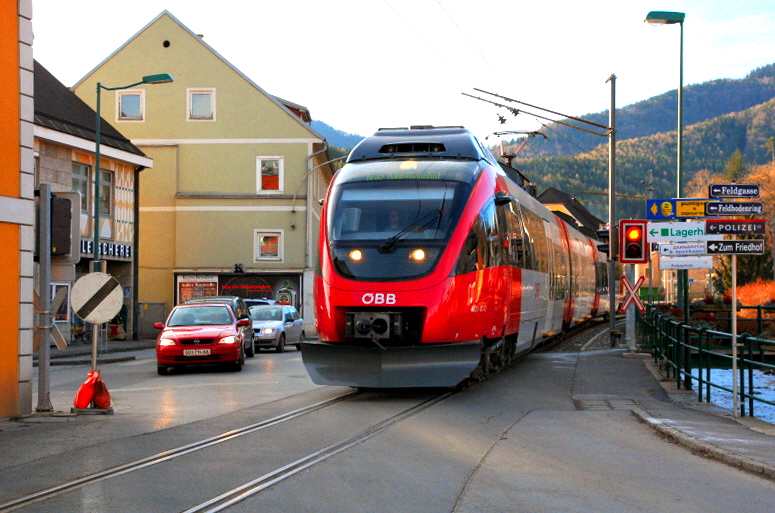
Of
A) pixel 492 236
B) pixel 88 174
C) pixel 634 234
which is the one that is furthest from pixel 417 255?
pixel 88 174

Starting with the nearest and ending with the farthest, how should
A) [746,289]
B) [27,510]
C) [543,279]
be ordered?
[27,510] < [543,279] < [746,289]

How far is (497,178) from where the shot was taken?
16250 millimetres

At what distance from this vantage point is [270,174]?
1913 inches

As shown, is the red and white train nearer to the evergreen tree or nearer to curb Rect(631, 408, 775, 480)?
curb Rect(631, 408, 775, 480)

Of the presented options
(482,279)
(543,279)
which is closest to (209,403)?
(482,279)

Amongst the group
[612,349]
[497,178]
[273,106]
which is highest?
[273,106]

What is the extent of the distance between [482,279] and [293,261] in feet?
112

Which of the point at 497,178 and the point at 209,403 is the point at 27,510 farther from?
the point at 497,178

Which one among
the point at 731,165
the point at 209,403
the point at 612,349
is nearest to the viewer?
the point at 209,403

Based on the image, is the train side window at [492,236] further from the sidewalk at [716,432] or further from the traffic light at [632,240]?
the traffic light at [632,240]

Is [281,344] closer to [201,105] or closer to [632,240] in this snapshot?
[632,240]

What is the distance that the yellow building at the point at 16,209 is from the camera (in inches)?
492

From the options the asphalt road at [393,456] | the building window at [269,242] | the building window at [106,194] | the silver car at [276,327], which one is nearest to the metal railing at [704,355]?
the asphalt road at [393,456]

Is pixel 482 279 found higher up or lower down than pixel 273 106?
lower down
